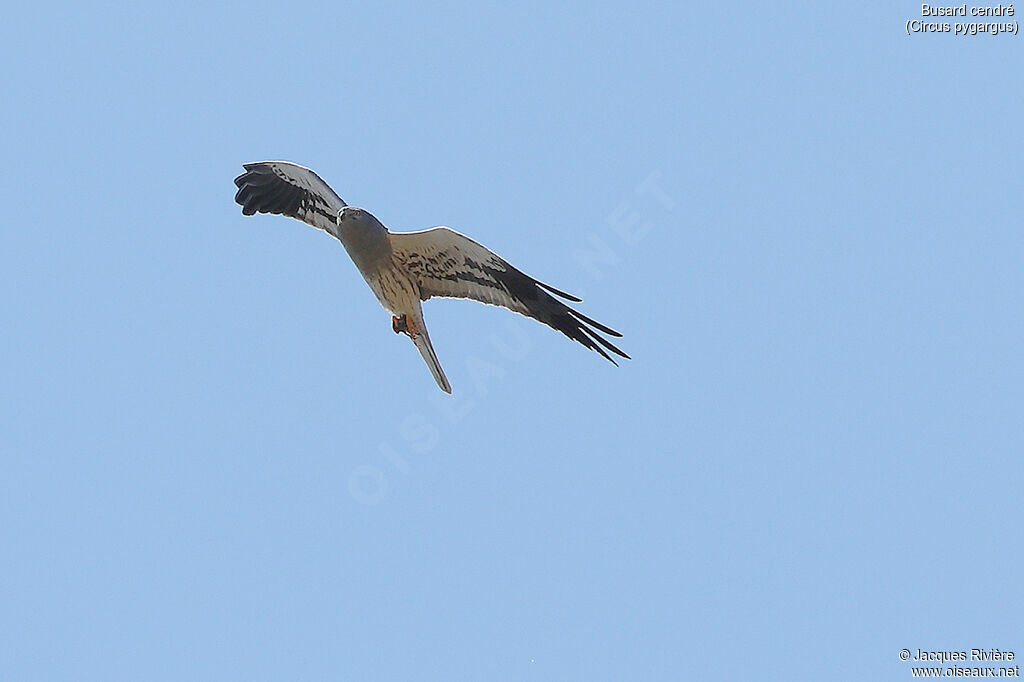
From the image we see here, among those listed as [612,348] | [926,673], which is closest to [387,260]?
[612,348]

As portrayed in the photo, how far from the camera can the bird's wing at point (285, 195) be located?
494 inches

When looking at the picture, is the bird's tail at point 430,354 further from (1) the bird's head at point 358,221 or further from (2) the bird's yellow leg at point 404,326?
(1) the bird's head at point 358,221

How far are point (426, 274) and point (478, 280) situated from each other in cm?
55

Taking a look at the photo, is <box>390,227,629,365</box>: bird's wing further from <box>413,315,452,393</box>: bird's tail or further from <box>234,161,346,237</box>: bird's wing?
<box>234,161,346,237</box>: bird's wing

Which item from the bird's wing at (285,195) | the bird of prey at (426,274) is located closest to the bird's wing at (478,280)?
the bird of prey at (426,274)

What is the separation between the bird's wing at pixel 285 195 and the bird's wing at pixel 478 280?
4.53 feet

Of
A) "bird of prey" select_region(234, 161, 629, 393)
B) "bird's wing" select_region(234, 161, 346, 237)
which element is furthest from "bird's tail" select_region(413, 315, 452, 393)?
"bird's wing" select_region(234, 161, 346, 237)

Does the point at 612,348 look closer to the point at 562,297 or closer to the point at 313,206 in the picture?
the point at 562,297

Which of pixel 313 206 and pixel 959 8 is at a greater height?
pixel 313 206

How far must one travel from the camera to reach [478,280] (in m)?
12.0

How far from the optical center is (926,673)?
37.8 feet

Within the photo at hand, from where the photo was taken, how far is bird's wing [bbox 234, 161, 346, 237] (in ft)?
41.2

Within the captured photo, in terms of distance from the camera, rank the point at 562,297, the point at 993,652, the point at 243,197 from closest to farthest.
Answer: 1. the point at 562,297
2. the point at 993,652
3. the point at 243,197

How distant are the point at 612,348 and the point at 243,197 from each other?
4.52 metres
